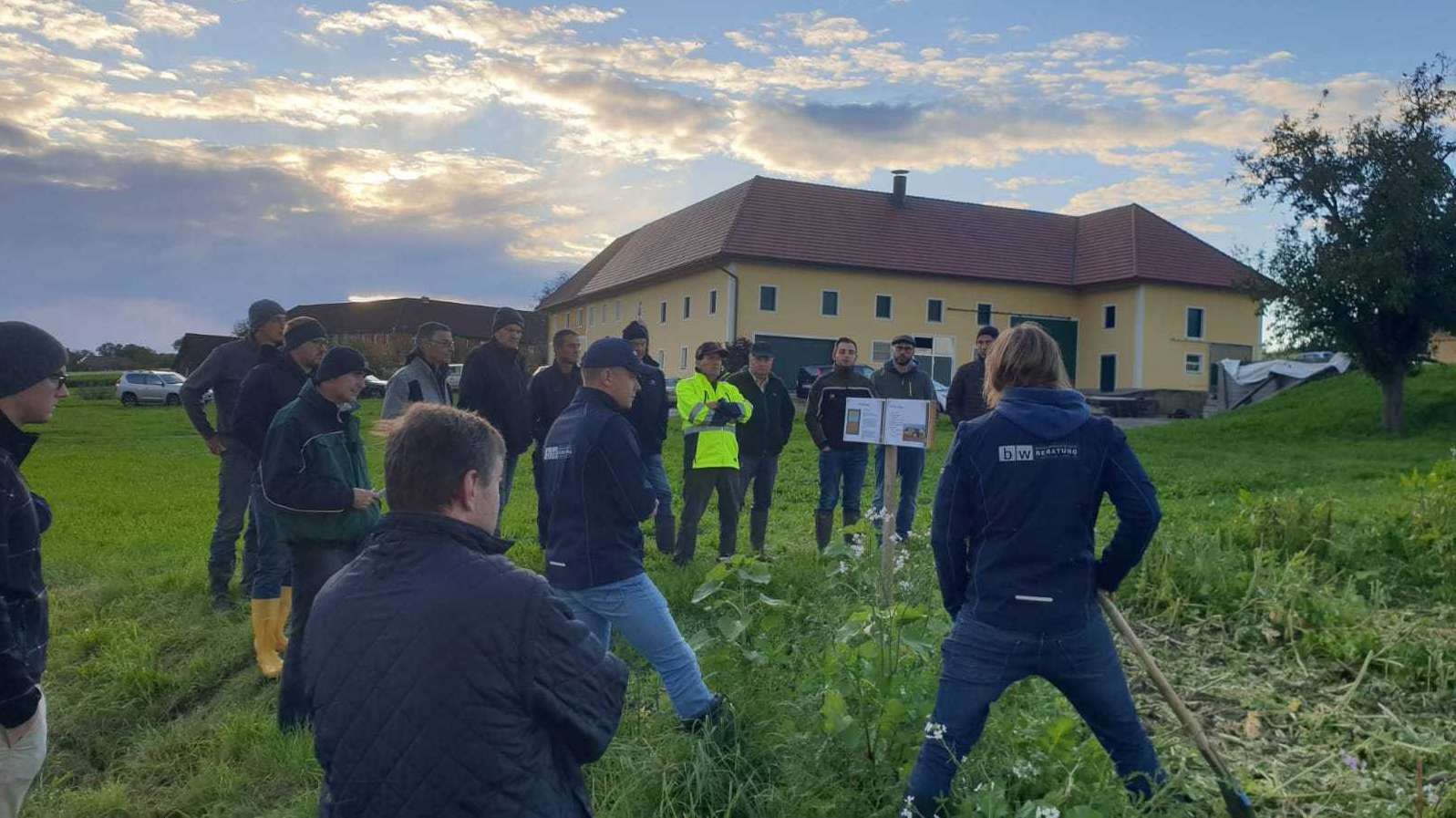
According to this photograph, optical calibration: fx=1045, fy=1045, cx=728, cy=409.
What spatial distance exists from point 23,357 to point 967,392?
7.36 meters

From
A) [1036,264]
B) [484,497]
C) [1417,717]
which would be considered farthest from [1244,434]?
[484,497]

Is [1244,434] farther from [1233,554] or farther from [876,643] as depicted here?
[876,643]

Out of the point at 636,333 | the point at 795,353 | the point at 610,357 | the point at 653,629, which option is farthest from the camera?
the point at 795,353

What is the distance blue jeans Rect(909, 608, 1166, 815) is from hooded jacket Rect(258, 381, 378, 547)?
3103 millimetres

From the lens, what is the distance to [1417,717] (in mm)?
4660

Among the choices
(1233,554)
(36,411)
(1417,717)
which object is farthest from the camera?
(1233,554)

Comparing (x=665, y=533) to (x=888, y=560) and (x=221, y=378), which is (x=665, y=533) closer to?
(x=888, y=560)

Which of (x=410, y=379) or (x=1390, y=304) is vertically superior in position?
(x=1390, y=304)

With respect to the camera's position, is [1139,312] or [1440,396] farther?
[1139,312]

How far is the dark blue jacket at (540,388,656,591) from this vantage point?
13.8 feet

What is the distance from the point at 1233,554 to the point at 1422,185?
71.4ft

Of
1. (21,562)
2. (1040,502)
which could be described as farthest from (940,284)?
(21,562)

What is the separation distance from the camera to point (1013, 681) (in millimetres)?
3266

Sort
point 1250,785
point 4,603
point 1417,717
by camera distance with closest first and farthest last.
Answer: point 4,603 < point 1250,785 < point 1417,717
